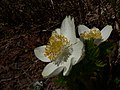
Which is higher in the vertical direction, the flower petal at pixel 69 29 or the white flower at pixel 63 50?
the flower petal at pixel 69 29

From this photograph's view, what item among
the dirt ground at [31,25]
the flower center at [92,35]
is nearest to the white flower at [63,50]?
the flower center at [92,35]

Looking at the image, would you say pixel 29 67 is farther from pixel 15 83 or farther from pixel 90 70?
pixel 90 70

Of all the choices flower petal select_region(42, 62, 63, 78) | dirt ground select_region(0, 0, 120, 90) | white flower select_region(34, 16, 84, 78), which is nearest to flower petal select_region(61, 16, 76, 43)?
white flower select_region(34, 16, 84, 78)

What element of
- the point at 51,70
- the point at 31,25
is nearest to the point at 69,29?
the point at 51,70

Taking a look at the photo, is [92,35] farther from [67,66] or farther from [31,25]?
[31,25]

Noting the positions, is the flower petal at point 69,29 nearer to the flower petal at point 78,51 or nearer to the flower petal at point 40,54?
the flower petal at point 78,51

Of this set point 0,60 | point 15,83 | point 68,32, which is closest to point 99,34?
point 68,32

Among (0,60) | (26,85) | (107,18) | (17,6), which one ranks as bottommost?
(26,85)
